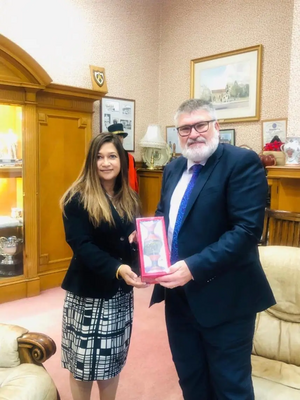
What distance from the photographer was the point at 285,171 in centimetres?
289

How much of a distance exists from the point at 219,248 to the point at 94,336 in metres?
0.69

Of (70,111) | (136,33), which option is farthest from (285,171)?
(136,33)

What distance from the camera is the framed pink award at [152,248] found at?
131 cm

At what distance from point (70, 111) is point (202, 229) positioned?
274 cm

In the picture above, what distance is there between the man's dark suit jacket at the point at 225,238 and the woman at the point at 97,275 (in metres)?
0.32

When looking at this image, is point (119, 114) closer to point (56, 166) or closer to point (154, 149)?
point (154, 149)

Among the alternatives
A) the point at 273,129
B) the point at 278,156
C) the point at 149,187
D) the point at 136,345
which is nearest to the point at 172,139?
the point at 149,187

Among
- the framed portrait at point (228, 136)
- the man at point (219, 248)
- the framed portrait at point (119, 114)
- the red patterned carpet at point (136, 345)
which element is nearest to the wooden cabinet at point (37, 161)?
the red patterned carpet at point (136, 345)

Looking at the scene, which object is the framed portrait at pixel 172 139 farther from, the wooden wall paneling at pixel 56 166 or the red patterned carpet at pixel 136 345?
the red patterned carpet at pixel 136 345

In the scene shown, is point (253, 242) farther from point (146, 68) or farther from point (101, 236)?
point (146, 68)

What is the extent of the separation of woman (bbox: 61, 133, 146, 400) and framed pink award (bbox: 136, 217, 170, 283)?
0.17m

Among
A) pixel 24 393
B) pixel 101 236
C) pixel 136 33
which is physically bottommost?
pixel 24 393

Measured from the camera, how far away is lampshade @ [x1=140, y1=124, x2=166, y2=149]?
4512 millimetres

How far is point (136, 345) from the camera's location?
105 inches
